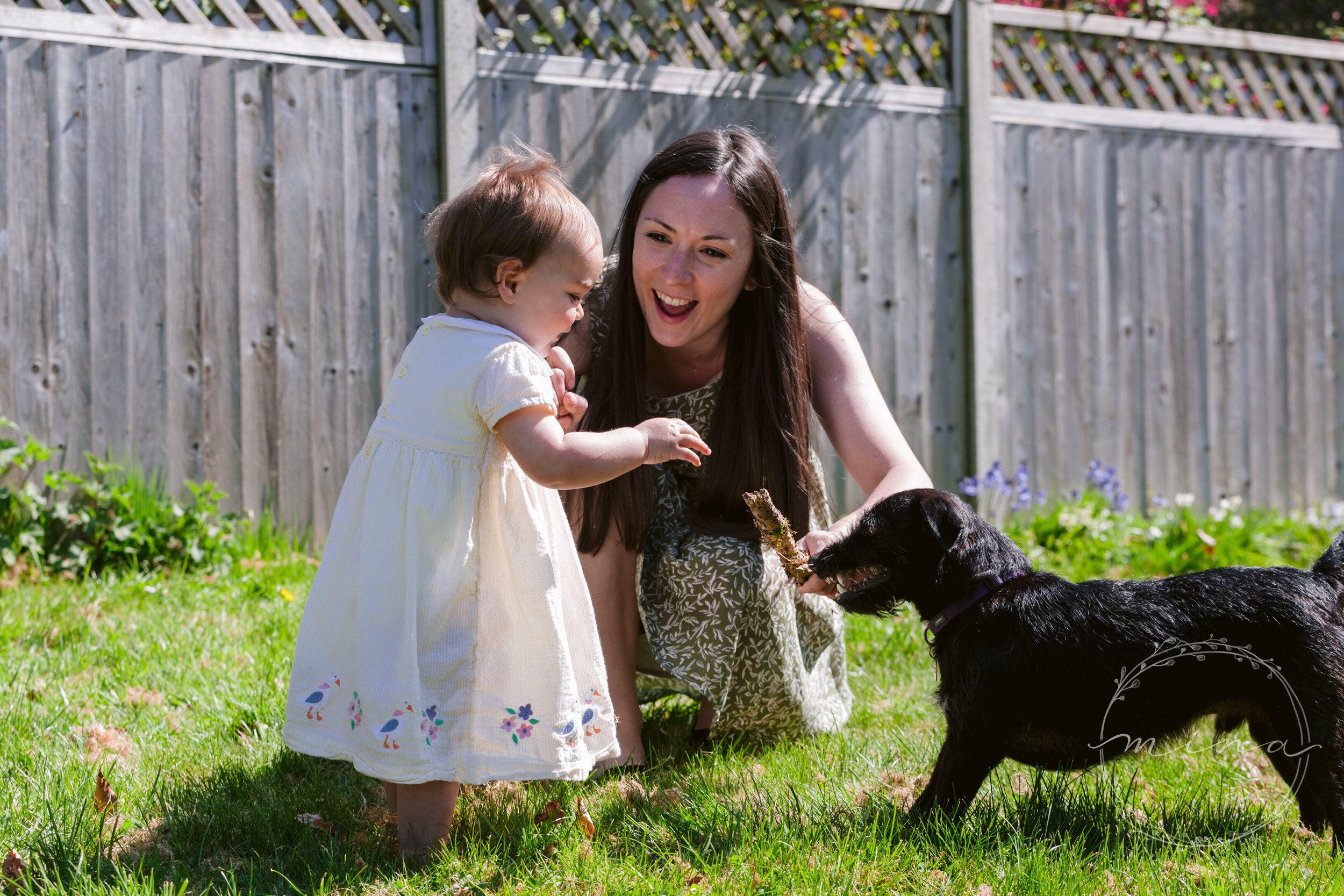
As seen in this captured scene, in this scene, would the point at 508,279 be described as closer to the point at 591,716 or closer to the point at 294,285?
the point at 591,716

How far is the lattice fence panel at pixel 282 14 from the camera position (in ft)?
14.4

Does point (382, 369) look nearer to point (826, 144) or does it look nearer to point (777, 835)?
point (826, 144)

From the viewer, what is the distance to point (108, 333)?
14.5ft

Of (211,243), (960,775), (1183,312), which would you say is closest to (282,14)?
(211,243)

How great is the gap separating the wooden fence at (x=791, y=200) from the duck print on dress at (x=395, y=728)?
2938mm

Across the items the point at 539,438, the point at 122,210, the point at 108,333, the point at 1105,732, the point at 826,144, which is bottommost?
the point at 1105,732

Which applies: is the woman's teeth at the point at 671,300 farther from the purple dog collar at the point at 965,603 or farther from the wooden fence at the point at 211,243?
the wooden fence at the point at 211,243

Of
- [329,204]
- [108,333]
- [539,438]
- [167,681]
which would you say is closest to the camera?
[539,438]

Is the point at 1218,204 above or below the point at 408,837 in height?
above

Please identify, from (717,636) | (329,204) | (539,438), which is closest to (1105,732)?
(717,636)

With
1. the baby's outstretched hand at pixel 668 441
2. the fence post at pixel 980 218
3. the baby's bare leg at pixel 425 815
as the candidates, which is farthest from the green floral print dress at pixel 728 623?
the fence post at pixel 980 218

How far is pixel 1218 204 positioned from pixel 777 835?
5.65m

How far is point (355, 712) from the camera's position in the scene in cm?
206

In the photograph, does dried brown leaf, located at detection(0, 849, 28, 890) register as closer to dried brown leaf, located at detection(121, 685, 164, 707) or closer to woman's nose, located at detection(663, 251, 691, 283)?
dried brown leaf, located at detection(121, 685, 164, 707)
